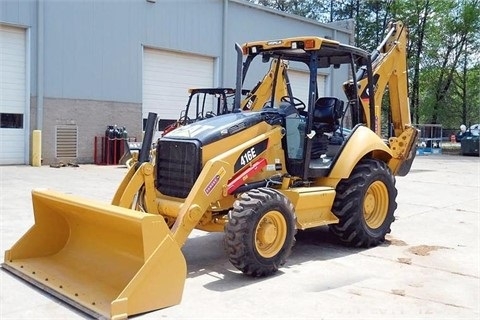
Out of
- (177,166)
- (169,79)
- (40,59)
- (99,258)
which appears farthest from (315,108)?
(169,79)

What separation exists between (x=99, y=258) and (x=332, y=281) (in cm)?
223

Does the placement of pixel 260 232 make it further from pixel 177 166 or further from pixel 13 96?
pixel 13 96

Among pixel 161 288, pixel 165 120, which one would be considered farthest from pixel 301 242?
pixel 165 120

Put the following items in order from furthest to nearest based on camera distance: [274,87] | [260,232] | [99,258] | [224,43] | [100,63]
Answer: [224,43]
[100,63]
[274,87]
[260,232]
[99,258]

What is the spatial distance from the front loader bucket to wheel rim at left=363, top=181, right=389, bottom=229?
126 inches

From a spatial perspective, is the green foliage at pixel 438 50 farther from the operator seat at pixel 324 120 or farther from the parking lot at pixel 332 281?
the operator seat at pixel 324 120

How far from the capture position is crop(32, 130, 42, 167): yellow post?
15805 mm

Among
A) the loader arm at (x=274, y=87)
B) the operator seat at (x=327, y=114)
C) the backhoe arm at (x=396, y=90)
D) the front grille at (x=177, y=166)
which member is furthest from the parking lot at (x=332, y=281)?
the loader arm at (x=274, y=87)

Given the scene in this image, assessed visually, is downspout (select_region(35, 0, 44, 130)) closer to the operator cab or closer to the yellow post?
the yellow post

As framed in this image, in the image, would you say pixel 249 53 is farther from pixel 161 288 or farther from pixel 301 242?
pixel 161 288

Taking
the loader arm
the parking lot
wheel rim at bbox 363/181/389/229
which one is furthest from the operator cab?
the parking lot

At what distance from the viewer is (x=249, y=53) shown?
6.81 m

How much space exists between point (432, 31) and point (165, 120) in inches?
921

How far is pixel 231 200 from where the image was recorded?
5.59m
